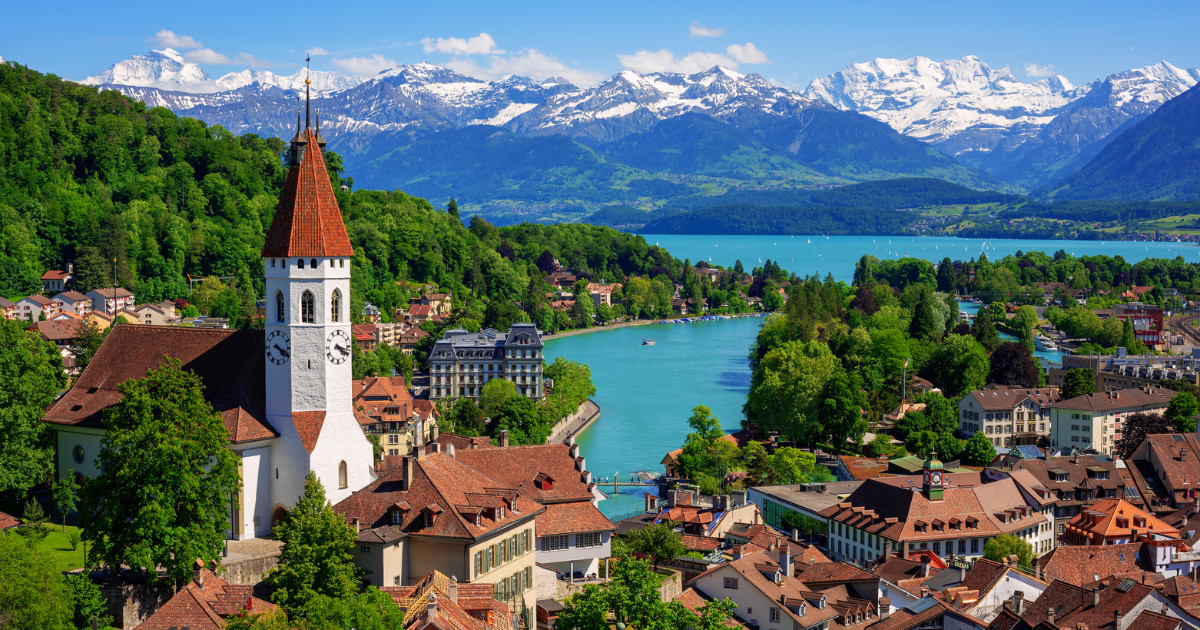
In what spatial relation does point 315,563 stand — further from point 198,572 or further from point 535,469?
point 535,469

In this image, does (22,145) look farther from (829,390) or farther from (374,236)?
(829,390)

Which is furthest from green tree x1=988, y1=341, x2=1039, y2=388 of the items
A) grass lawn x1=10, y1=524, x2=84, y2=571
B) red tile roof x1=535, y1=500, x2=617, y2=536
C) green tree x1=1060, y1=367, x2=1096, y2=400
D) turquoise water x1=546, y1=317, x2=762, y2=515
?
grass lawn x1=10, y1=524, x2=84, y2=571

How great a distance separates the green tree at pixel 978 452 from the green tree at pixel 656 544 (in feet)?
84.2

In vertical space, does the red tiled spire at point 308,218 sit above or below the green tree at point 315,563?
above

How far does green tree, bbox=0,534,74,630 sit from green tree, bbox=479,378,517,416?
128ft

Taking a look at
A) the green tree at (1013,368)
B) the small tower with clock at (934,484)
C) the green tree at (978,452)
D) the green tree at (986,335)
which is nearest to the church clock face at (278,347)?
the small tower with clock at (934,484)

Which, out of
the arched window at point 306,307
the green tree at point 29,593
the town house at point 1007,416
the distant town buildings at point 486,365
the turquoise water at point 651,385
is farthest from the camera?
the distant town buildings at point 486,365

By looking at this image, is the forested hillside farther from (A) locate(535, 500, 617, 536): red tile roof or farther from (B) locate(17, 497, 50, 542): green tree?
(A) locate(535, 500, 617, 536): red tile roof

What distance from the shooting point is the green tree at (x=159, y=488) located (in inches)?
930

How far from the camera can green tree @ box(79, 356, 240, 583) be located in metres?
23.6

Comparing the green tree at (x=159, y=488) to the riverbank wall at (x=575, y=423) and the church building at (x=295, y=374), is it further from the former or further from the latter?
the riverbank wall at (x=575, y=423)

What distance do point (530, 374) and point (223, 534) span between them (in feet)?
165

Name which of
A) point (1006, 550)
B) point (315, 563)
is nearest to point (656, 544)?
point (315, 563)

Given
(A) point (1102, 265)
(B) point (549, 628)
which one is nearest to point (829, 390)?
(B) point (549, 628)
